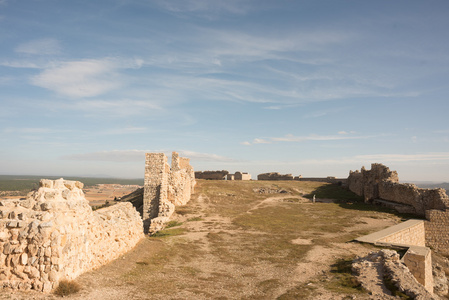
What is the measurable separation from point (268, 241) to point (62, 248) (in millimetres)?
11042

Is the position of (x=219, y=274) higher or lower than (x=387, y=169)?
lower

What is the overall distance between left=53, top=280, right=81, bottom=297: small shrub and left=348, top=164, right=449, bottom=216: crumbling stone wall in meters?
28.3

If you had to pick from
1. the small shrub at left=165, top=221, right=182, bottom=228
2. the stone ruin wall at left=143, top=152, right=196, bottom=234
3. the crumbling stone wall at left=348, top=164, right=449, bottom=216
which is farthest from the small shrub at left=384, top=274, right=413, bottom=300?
the crumbling stone wall at left=348, top=164, right=449, bottom=216

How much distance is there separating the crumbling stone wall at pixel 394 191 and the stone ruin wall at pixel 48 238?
27349mm

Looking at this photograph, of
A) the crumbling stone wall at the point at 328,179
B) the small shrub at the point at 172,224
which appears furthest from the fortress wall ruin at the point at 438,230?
the crumbling stone wall at the point at 328,179

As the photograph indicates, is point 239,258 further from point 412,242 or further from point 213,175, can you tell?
point 213,175

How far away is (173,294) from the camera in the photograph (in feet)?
27.8

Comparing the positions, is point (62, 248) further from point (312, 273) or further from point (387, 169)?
point (387, 169)

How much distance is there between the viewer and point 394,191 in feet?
99.3

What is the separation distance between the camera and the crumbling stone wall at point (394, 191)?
25438 mm

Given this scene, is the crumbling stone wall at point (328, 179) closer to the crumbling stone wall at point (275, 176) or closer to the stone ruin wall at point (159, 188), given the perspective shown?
the crumbling stone wall at point (275, 176)

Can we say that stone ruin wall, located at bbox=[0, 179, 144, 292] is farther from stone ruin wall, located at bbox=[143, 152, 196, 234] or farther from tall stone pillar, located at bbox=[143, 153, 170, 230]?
tall stone pillar, located at bbox=[143, 153, 170, 230]

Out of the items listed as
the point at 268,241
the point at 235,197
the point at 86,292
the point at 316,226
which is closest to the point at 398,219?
the point at 316,226

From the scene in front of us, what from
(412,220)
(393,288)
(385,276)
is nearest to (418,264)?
(385,276)
